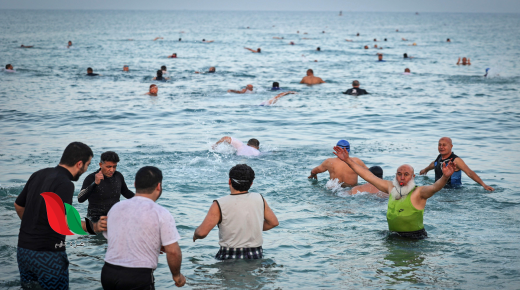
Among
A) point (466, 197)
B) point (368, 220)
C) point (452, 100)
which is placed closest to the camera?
point (368, 220)

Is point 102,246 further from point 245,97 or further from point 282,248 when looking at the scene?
point 245,97

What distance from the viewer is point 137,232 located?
4.12 m

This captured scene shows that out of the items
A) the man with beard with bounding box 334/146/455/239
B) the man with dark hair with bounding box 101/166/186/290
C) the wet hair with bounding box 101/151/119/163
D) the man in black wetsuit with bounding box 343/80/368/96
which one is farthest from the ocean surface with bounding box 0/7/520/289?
the man with dark hair with bounding box 101/166/186/290

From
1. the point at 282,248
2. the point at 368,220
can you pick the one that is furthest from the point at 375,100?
the point at 282,248

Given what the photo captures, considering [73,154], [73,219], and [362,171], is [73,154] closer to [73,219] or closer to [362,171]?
[73,219]

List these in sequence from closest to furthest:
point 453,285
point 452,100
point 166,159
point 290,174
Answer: point 453,285, point 290,174, point 166,159, point 452,100

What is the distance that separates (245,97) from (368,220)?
15.7 metres

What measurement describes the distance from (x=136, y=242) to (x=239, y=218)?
1.55 metres

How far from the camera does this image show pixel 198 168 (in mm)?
12125

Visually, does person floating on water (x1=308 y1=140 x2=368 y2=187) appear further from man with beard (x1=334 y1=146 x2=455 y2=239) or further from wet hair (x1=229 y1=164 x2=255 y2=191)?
wet hair (x1=229 y1=164 x2=255 y2=191)

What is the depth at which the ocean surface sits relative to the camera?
6594mm

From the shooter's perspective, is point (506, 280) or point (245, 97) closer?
point (506, 280)

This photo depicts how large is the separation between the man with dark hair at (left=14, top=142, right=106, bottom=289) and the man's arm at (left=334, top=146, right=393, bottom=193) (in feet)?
→ 10.4

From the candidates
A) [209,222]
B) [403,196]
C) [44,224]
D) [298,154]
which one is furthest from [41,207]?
[298,154]
